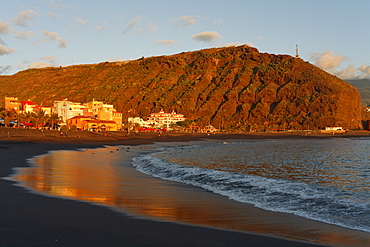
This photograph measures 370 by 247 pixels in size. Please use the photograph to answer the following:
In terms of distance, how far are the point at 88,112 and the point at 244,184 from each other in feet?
350

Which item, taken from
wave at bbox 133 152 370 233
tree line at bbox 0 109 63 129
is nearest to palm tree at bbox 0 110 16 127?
tree line at bbox 0 109 63 129

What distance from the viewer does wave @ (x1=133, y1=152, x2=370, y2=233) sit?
29.9 feet

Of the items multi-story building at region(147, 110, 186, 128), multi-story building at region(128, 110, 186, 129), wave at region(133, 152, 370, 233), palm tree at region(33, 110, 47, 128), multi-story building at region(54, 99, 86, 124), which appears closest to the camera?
wave at region(133, 152, 370, 233)

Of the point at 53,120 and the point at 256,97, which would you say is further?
the point at 256,97

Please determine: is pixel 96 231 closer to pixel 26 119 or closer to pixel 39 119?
pixel 39 119

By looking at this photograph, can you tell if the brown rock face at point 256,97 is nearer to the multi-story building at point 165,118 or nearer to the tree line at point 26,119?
the multi-story building at point 165,118

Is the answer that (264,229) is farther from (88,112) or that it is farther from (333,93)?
(333,93)

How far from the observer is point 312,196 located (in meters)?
11.8

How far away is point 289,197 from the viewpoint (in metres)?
11.7

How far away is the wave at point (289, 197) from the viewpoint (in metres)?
9.12

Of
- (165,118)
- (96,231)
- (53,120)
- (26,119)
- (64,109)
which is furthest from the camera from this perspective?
(165,118)

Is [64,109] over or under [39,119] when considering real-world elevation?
over

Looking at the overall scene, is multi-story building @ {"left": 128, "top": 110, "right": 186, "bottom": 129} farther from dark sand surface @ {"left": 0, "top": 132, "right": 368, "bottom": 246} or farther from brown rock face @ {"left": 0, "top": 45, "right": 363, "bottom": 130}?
dark sand surface @ {"left": 0, "top": 132, "right": 368, "bottom": 246}

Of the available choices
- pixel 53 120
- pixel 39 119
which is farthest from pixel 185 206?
pixel 53 120
